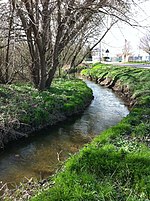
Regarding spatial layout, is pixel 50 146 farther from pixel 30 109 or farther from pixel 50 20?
pixel 50 20

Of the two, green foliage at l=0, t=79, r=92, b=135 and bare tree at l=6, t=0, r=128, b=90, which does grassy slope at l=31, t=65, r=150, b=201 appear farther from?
bare tree at l=6, t=0, r=128, b=90

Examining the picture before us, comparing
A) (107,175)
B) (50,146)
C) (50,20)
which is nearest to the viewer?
(107,175)

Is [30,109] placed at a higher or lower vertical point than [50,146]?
higher

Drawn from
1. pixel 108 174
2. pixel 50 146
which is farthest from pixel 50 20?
pixel 108 174

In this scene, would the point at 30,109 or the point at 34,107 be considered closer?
the point at 30,109

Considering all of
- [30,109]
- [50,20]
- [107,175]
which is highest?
[50,20]

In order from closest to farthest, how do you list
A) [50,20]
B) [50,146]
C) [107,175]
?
[107,175]
[50,146]
[50,20]

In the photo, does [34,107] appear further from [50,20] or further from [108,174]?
[108,174]

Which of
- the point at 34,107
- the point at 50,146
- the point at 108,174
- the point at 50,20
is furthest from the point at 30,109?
the point at 108,174

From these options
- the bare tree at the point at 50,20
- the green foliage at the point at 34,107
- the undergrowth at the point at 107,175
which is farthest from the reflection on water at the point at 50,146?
the bare tree at the point at 50,20

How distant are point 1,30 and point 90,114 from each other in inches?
218

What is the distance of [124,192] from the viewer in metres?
4.78

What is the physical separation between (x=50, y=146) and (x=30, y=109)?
7.69ft

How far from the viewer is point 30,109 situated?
10.8 m
